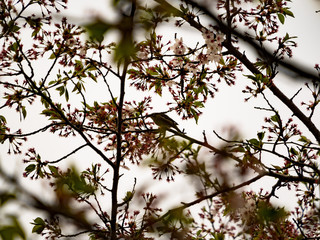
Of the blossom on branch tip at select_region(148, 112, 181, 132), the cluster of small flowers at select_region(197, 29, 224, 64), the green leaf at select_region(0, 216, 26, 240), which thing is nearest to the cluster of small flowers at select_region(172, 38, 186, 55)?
the cluster of small flowers at select_region(197, 29, 224, 64)

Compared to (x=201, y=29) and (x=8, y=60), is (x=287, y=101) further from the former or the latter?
(x=8, y=60)

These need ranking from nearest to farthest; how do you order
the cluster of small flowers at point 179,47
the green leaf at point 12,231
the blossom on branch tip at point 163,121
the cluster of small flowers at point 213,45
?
the green leaf at point 12,231
the cluster of small flowers at point 213,45
the cluster of small flowers at point 179,47
the blossom on branch tip at point 163,121

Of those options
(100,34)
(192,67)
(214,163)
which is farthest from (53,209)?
(192,67)

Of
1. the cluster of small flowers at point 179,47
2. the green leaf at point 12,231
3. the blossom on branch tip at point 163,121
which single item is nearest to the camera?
the green leaf at point 12,231

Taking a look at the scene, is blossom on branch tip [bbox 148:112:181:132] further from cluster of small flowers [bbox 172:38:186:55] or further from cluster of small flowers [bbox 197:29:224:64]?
cluster of small flowers [bbox 197:29:224:64]

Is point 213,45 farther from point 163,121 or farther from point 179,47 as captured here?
point 163,121

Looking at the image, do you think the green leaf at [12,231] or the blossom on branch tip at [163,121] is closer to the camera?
the green leaf at [12,231]

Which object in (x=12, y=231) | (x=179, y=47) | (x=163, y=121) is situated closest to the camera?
(x=12, y=231)

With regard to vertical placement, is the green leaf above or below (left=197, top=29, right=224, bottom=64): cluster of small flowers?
below

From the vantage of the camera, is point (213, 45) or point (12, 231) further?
point (213, 45)

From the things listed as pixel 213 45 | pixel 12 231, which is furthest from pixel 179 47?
pixel 12 231

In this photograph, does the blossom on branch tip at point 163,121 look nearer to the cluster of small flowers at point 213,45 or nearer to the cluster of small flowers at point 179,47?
the cluster of small flowers at point 179,47

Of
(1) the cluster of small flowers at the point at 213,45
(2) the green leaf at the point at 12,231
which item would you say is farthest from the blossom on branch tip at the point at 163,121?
(2) the green leaf at the point at 12,231

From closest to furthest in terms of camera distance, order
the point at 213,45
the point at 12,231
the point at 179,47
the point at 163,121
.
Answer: the point at 12,231 → the point at 213,45 → the point at 179,47 → the point at 163,121
